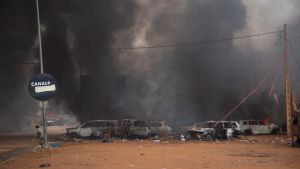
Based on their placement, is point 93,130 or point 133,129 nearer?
point 133,129

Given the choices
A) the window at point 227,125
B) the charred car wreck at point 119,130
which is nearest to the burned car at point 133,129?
the charred car wreck at point 119,130

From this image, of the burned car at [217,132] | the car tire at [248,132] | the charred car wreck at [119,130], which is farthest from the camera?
the car tire at [248,132]

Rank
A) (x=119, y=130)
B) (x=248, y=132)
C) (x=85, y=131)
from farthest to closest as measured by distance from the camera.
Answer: (x=248, y=132) < (x=119, y=130) < (x=85, y=131)

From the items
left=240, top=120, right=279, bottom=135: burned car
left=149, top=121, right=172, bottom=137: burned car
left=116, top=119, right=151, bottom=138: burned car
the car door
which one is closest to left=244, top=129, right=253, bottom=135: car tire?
left=240, top=120, right=279, bottom=135: burned car

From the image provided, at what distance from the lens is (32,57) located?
38.3 metres

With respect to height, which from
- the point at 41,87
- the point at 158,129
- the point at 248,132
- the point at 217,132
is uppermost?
the point at 41,87

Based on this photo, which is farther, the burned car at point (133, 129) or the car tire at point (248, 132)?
the car tire at point (248, 132)

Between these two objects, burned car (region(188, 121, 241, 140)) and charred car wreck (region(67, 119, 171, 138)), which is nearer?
burned car (region(188, 121, 241, 140))

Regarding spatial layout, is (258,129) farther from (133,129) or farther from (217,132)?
(133,129)

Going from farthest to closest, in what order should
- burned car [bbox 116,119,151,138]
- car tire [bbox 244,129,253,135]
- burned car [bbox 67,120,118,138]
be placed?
car tire [bbox 244,129,253,135] < burned car [bbox 67,120,118,138] < burned car [bbox 116,119,151,138]

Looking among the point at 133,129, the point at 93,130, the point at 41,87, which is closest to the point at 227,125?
the point at 133,129

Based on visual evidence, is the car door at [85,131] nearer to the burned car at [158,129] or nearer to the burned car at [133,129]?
the burned car at [133,129]

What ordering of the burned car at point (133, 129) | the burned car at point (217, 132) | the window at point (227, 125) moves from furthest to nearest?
the burned car at point (133, 129) → the window at point (227, 125) → the burned car at point (217, 132)

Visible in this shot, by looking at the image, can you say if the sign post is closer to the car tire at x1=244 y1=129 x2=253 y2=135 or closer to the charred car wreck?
the charred car wreck
